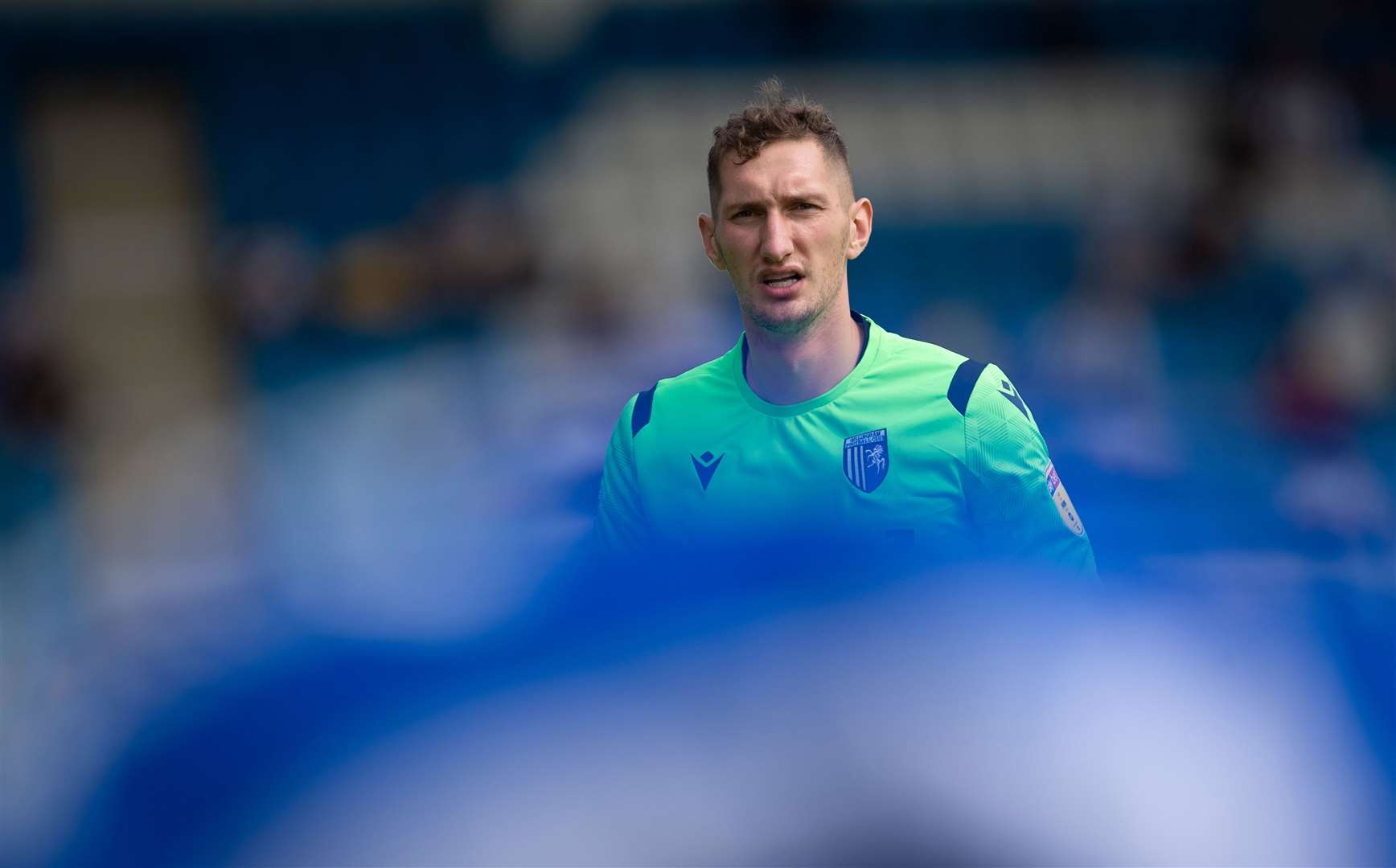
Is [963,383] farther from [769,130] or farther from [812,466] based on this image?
[769,130]

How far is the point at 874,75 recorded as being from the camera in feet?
40.8

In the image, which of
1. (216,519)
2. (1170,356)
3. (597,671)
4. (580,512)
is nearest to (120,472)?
(216,519)

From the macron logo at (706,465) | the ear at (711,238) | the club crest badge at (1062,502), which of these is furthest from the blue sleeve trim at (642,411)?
the club crest badge at (1062,502)

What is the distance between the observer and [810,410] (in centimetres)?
259

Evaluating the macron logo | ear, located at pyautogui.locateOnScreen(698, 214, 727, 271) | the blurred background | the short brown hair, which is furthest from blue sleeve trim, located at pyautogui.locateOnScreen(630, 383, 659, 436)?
the blurred background

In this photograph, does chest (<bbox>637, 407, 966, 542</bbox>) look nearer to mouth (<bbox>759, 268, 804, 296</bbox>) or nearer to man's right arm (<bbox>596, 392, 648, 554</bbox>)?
man's right arm (<bbox>596, 392, 648, 554</bbox>)

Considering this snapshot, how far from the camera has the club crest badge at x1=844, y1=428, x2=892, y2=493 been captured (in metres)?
2.49

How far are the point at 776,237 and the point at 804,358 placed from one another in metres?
0.29

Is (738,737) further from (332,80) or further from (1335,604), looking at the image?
(332,80)

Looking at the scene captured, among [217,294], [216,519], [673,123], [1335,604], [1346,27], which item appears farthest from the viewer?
[1346,27]

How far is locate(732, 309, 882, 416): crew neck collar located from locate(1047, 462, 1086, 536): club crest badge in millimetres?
350

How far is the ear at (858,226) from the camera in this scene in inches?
94.5

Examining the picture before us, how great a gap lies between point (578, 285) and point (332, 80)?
2823 mm

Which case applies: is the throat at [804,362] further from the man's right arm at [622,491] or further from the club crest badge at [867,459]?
the man's right arm at [622,491]
